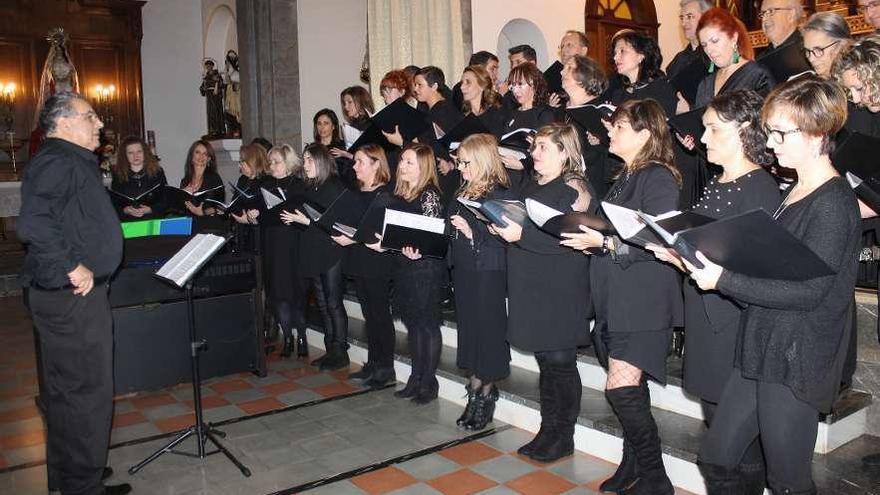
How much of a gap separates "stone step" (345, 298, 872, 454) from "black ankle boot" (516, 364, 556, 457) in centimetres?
53

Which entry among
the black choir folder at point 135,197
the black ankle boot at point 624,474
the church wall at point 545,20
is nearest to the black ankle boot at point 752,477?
the black ankle boot at point 624,474

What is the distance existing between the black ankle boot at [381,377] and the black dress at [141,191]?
2.56 meters

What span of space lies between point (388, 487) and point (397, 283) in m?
1.40

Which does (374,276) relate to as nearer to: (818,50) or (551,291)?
(551,291)

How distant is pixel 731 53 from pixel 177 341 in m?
3.71

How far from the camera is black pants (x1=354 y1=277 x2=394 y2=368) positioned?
478cm

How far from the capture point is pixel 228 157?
974 cm

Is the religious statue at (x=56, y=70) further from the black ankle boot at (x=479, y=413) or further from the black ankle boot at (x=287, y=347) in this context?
the black ankle boot at (x=479, y=413)

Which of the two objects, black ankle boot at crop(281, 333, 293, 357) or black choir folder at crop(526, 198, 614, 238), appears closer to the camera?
black choir folder at crop(526, 198, 614, 238)

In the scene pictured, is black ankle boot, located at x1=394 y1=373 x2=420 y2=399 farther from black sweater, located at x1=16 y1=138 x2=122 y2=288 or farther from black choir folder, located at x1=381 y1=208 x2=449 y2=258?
black sweater, located at x1=16 y1=138 x2=122 y2=288

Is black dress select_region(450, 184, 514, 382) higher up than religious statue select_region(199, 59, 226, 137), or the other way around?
religious statue select_region(199, 59, 226, 137)

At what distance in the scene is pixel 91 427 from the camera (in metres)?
3.20

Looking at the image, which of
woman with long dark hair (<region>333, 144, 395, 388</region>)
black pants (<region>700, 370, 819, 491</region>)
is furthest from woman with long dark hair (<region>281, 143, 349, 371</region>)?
black pants (<region>700, 370, 819, 491</region>)

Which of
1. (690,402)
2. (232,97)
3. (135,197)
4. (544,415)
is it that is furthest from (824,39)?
(232,97)
